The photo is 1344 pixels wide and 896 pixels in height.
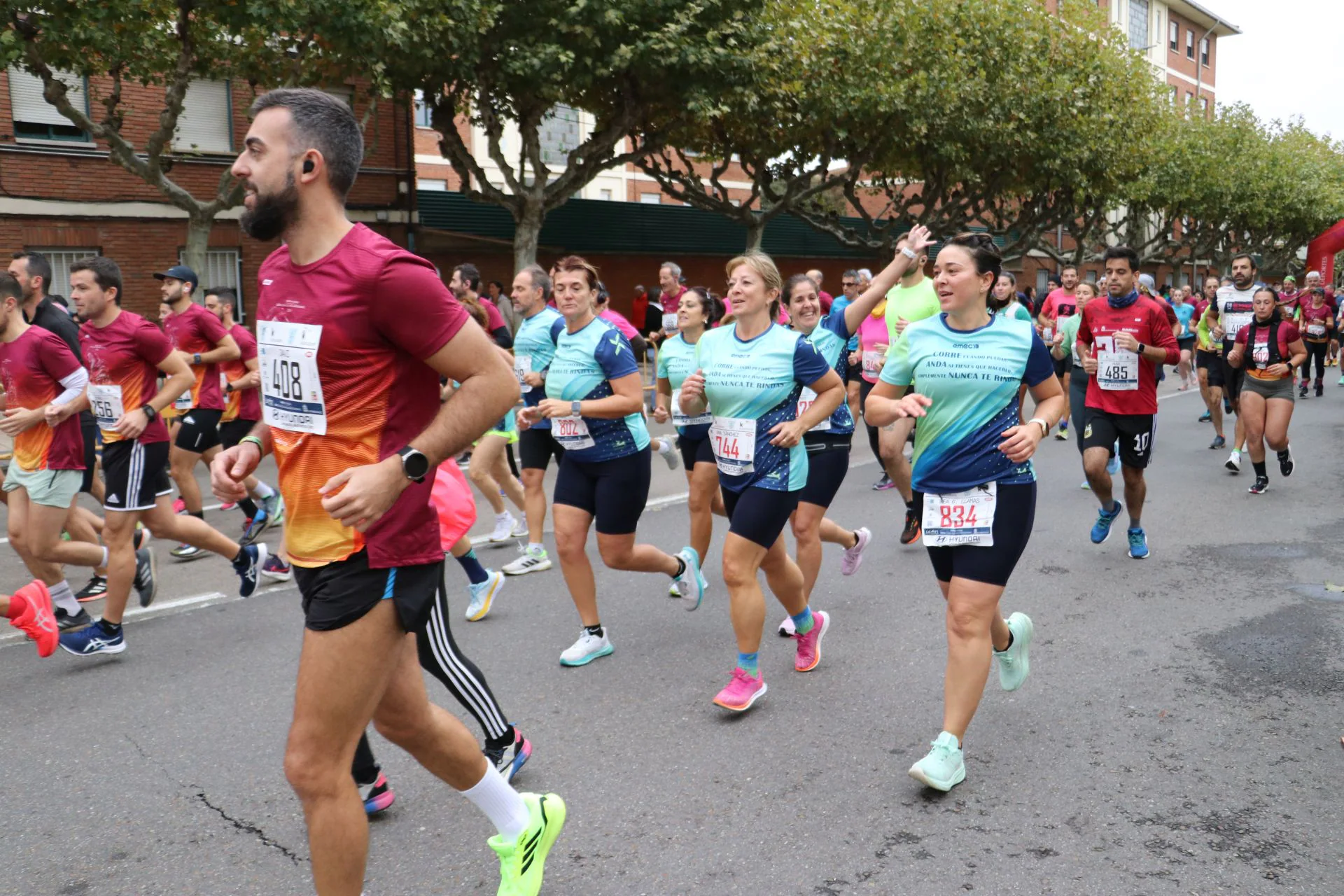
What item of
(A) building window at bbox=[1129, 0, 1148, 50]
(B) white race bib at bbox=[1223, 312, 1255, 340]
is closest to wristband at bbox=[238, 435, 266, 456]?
(B) white race bib at bbox=[1223, 312, 1255, 340]

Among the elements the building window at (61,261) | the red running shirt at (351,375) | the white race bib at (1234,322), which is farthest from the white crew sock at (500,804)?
the building window at (61,261)

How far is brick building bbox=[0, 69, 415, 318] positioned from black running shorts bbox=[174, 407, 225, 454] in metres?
10.2

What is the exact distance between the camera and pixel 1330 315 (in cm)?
1758

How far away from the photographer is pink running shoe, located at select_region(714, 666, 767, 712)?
459cm

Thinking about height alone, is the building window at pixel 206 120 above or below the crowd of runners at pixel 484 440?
above

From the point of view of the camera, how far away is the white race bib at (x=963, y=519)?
4.00 m

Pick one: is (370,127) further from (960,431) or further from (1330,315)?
(960,431)

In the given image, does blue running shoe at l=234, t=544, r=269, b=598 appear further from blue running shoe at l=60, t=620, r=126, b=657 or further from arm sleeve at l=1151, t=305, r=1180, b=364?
arm sleeve at l=1151, t=305, r=1180, b=364

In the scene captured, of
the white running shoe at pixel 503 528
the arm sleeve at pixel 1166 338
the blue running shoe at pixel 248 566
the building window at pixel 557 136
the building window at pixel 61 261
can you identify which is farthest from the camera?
the building window at pixel 557 136

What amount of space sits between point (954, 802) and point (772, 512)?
135 centimetres

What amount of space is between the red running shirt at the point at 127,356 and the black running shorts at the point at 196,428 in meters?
2.53

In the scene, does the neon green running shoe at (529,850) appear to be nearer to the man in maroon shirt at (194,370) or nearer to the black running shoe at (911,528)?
the black running shoe at (911,528)

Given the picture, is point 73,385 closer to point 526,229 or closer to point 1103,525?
point 1103,525

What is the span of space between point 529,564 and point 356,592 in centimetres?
464
